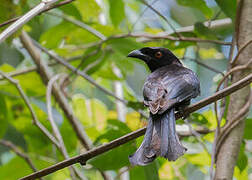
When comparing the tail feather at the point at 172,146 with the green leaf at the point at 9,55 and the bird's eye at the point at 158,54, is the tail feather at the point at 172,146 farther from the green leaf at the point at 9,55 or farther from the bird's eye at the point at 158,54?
the green leaf at the point at 9,55

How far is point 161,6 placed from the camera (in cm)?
390

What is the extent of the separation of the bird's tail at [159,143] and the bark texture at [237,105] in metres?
0.47

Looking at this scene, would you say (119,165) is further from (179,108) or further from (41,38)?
(41,38)

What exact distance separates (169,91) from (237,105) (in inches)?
19.6

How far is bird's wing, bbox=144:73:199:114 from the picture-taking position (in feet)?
7.97

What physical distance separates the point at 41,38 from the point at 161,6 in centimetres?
103

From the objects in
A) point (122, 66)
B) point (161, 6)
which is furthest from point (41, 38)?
point (161, 6)

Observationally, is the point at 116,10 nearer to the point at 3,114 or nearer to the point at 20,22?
the point at 3,114

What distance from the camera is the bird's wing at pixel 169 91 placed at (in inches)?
95.6

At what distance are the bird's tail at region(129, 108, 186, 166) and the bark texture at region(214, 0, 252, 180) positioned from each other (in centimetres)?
47

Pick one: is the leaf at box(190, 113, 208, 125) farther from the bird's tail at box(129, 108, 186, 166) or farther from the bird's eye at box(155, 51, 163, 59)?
the bird's eye at box(155, 51, 163, 59)

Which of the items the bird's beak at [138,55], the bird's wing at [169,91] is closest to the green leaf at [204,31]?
the bird's beak at [138,55]

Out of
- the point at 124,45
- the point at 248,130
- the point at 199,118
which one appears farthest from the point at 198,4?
the point at 248,130

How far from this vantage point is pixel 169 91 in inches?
100
